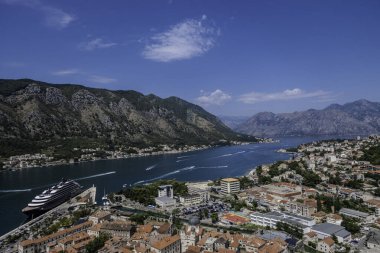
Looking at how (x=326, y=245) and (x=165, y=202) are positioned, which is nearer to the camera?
(x=326, y=245)

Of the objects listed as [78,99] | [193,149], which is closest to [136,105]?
[78,99]

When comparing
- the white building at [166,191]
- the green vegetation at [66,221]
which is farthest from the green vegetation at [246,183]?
the green vegetation at [66,221]

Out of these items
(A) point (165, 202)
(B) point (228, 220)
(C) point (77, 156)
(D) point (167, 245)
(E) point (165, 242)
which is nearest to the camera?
(D) point (167, 245)

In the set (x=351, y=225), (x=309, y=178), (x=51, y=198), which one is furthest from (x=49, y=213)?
(x=309, y=178)

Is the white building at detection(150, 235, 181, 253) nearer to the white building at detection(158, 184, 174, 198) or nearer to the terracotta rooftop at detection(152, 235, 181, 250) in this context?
the terracotta rooftop at detection(152, 235, 181, 250)

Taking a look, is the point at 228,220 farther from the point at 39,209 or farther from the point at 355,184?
the point at 355,184

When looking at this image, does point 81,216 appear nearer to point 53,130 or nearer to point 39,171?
point 39,171
